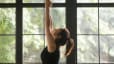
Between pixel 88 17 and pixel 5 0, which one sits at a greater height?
pixel 5 0

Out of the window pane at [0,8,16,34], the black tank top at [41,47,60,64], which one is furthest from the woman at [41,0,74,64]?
the window pane at [0,8,16,34]

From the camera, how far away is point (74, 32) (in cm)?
371

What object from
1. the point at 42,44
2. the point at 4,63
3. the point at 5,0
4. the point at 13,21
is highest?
the point at 5,0

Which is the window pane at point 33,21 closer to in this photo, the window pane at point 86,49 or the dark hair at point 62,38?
the window pane at point 86,49

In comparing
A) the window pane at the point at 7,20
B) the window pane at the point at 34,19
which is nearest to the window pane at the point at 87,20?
the window pane at the point at 34,19

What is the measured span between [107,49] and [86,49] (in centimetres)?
28

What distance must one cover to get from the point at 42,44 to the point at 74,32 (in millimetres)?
462

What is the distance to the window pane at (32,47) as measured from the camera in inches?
149

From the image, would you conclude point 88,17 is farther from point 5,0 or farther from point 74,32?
point 5,0

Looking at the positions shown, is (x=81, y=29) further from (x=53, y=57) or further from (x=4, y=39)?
(x=53, y=57)

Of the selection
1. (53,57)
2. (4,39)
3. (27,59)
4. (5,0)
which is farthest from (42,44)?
(53,57)

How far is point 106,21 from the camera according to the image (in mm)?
3736

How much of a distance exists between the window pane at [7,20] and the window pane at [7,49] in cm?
10

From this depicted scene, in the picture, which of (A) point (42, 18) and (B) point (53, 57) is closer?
(B) point (53, 57)
